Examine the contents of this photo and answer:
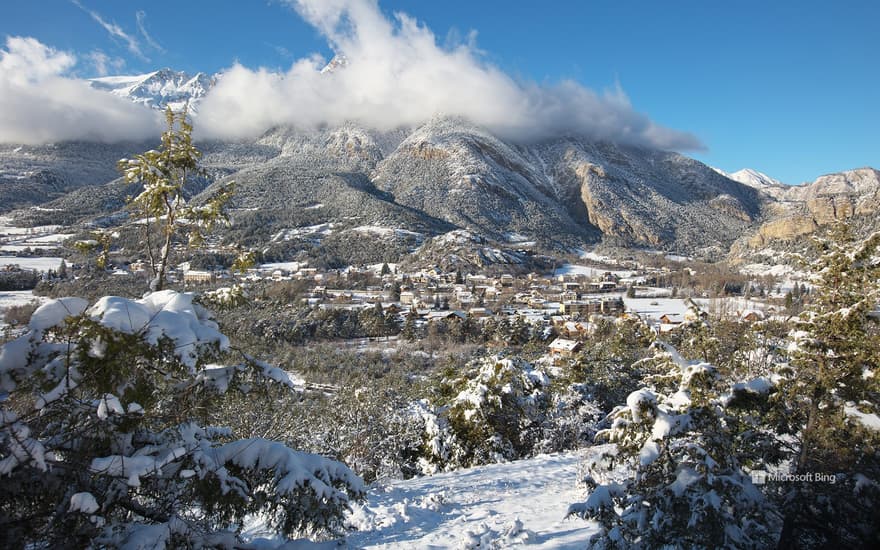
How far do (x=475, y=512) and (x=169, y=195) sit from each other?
529cm

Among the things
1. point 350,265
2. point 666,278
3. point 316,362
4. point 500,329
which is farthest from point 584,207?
point 316,362

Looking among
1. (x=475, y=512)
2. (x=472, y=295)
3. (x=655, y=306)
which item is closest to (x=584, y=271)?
(x=655, y=306)

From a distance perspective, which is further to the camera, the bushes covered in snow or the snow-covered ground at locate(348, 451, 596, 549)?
the bushes covered in snow

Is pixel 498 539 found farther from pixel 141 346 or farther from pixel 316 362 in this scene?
pixel 316 362

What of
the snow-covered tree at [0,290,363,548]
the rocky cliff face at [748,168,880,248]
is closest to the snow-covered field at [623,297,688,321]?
the rocky cliff face at [748,168,880,248]

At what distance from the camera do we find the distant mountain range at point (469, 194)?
10006cm

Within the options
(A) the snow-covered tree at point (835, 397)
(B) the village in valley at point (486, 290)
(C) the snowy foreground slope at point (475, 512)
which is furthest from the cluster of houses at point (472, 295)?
(A) the snow-covered tree at point (835, 397)

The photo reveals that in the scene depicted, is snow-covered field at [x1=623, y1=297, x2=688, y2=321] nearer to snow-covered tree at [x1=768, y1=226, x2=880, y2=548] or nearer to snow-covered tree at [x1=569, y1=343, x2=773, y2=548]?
snow-covered tree at [x1=768, y1=226, x2=880, y2=548]

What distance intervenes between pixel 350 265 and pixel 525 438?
7263 centimetres

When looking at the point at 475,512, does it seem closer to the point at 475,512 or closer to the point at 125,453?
the point at 475,512

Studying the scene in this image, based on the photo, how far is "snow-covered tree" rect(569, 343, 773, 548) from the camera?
307 cm

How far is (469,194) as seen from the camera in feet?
393

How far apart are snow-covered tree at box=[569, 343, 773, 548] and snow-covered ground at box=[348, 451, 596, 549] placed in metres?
1.52

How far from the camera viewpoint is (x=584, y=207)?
448 ft
